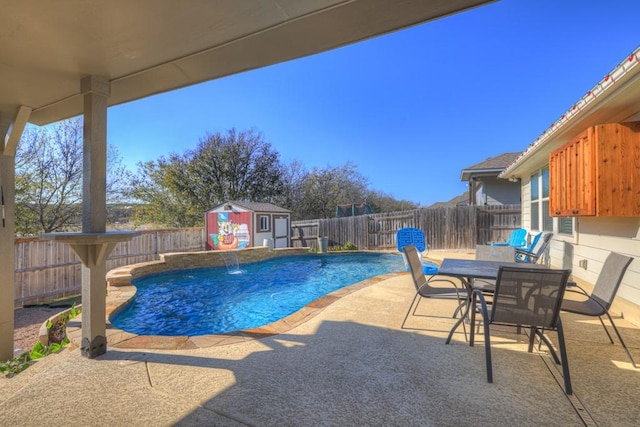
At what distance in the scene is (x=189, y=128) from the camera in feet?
68.4

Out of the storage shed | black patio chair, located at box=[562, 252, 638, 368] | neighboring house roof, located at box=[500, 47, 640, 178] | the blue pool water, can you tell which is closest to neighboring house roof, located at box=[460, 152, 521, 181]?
the blue pool water

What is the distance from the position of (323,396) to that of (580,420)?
151cm

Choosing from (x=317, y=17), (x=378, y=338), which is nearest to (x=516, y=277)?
(x=378, y=338)

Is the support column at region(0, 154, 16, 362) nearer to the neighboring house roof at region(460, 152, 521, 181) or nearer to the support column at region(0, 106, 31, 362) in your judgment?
the support column at region(0, 106, 31, 362)

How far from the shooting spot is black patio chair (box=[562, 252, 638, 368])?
2324 mm

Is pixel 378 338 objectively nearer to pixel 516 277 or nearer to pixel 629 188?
pixel 516 277

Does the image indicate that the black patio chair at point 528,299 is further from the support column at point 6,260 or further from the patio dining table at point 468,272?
the support column at point 6,260

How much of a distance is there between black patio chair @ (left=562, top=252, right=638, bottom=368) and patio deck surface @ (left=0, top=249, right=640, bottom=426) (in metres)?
0.39

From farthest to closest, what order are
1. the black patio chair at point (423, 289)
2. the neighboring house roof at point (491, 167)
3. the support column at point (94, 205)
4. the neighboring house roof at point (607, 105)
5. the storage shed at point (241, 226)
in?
the storage shed at point (241, 226), the neighboring house roof at point (491, 167), the black patio chair at point (423, 289), the support column at point (94, 205), the neighboring house roof at point (607, 105)

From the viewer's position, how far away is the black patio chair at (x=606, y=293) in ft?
7.63

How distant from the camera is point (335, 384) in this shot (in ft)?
6.93

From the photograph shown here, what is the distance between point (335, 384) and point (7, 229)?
428cm

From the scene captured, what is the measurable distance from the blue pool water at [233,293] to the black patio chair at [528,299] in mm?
3829

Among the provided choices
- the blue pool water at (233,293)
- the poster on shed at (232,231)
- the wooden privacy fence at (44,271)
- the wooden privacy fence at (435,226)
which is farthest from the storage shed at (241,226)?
the wooden privacy fence at (44,271)
